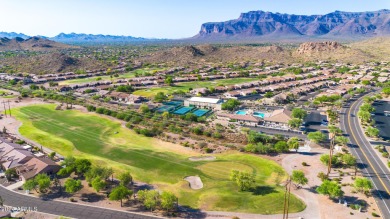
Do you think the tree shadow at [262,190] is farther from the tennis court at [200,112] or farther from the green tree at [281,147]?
the tennis court at [200,112]

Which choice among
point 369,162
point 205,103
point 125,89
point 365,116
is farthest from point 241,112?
point 125,89

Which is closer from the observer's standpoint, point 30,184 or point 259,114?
point 30,184

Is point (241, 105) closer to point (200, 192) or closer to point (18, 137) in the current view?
point (200, 192)

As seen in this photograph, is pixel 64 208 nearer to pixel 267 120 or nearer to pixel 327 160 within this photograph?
pixel 327 160

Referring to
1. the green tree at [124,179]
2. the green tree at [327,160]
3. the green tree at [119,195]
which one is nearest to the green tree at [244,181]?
the green tree at [327,160]

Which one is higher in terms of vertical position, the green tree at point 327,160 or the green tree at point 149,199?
the green tree at point 327,160

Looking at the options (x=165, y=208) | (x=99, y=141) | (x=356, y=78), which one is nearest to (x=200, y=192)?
(x=165, y=208)
